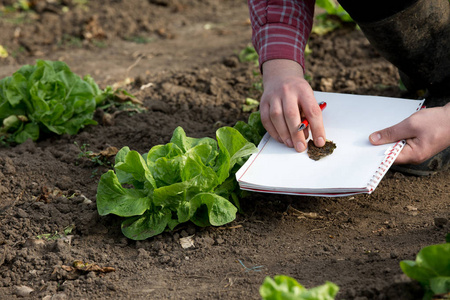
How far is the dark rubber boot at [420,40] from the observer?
9.39ft

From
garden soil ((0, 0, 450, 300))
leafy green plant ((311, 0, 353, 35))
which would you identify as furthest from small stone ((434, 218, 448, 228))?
leafy green plant ((311, 0, 353, 35))

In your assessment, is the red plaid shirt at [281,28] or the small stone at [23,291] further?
the red plaid shirt at [281,28]

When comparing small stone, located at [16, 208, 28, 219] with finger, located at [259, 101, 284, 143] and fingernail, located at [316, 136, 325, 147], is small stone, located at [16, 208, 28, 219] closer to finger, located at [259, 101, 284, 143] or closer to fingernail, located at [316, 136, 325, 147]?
finger, located at [259, 101, 284, 143]

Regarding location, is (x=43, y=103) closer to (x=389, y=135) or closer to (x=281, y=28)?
(x=281, y=28)

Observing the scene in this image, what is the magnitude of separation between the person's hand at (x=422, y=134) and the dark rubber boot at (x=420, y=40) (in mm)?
609

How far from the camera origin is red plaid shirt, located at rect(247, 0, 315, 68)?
2.90 metres

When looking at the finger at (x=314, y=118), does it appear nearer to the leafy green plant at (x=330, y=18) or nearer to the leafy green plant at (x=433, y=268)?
the leafy green plant at (x=433, y=268)

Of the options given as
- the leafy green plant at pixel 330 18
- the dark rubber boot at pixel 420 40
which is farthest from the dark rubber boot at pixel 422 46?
the leafy green plant at pixel 330 18

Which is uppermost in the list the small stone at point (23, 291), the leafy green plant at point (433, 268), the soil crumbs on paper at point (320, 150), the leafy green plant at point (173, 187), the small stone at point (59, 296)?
the leafy green plant at point (433, 268)

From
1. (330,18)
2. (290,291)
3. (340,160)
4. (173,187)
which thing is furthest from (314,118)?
(330,18)

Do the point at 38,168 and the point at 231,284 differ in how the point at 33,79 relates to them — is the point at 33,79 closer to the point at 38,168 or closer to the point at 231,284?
the point at 38,168

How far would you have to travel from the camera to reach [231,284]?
83.6 inches

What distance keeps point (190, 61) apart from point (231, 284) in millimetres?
2926

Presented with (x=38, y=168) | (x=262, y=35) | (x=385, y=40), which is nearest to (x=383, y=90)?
(x=385, y=40)
